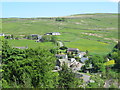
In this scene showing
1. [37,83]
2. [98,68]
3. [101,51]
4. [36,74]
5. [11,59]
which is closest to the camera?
[37,83]

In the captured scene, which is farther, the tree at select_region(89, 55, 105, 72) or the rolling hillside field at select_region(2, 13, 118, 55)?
the rolling hillside field at select_region(2, 13, 118, 55)

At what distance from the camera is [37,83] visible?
6.89 metres

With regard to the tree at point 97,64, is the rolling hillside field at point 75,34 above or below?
above

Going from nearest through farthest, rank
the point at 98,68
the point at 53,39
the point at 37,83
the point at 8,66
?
the point at 37,83
the point at 8,66
the point at 98,68
the point at 53,39

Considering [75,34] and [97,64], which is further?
[75,34]

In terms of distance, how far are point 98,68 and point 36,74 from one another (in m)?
13.5

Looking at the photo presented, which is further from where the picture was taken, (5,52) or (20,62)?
(5,52)

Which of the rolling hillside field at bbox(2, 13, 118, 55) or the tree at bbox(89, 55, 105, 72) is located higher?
the rolling hillside field at bbox(2, 13, 118, 55)

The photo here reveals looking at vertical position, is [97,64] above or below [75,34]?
below

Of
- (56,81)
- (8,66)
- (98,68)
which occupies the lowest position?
(98,68)

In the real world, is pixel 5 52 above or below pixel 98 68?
above

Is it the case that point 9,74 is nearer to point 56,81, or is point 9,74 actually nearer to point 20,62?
point 20,62

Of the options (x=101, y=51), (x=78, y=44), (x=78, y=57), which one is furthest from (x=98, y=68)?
(x=78, y=44)

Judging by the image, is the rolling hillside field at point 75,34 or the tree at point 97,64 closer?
the tree at point 97,64
